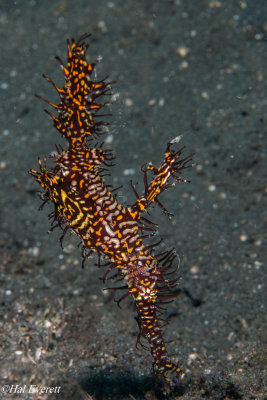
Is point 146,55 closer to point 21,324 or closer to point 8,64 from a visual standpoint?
point 8,64

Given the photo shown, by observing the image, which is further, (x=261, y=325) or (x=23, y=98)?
(x=23, y=98)

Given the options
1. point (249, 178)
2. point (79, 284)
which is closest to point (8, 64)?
point (79, 284)

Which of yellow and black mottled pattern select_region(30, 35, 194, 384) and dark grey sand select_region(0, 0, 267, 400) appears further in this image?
Result: dark grey sand select_region(0, 0, 267, 400)

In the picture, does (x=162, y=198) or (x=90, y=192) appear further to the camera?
(x=162, y=198)

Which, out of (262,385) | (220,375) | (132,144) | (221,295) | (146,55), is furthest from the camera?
(146,55)

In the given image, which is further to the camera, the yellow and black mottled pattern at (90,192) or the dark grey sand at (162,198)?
the dark grey sand at (162,198)

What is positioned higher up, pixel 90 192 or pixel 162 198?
pixel 162 198

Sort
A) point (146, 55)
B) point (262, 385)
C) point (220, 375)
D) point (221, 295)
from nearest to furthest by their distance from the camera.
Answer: point (262, 385) → point (220, 375) → point (221, 295) → point (146, 55)

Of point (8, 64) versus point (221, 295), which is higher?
point (8, 64)
